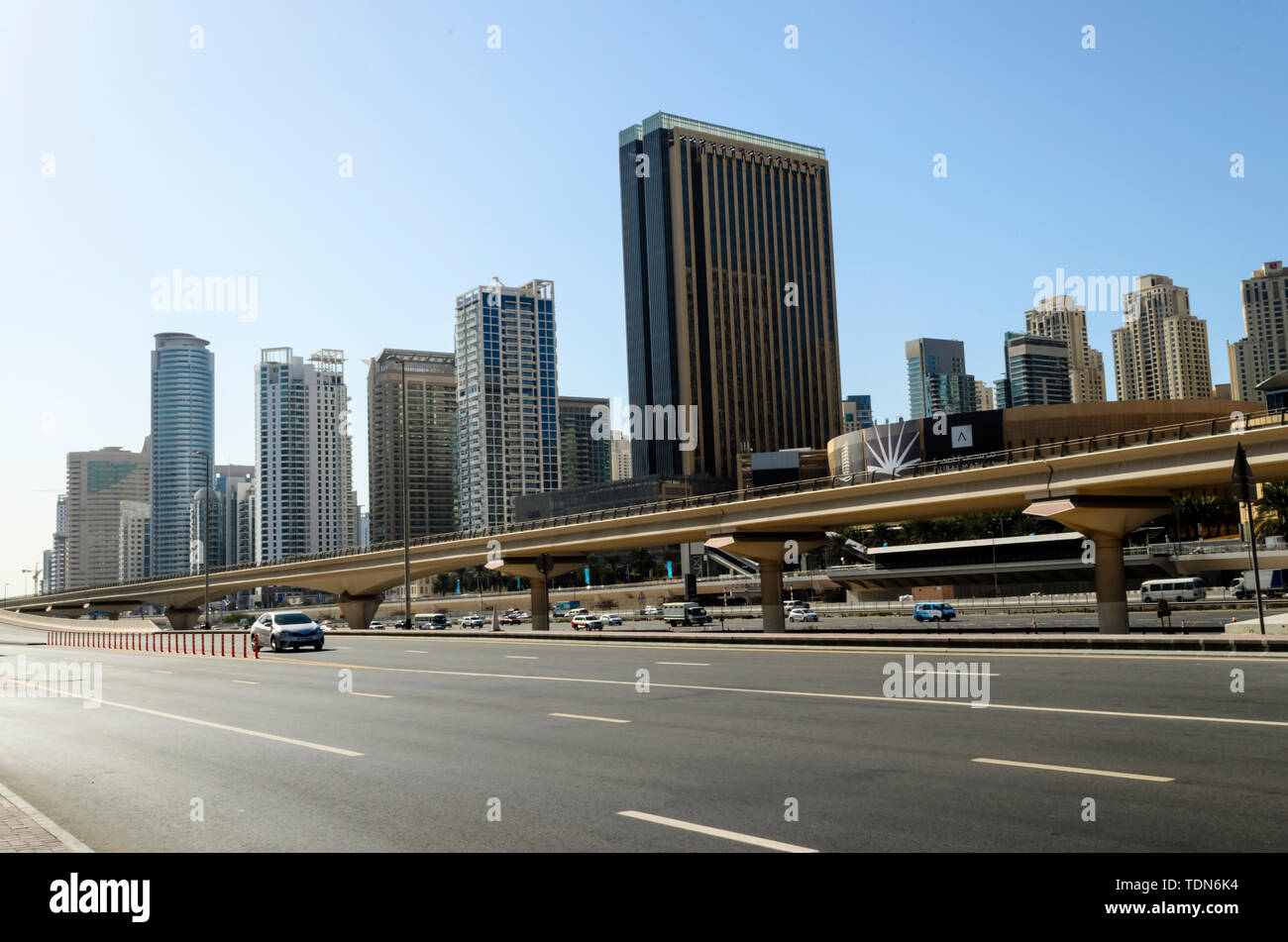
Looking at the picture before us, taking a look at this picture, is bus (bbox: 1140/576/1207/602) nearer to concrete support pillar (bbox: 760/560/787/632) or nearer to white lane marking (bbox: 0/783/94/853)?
concrete support pillar (bbox: 760/560/787/632)

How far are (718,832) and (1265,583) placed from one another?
3117 inches

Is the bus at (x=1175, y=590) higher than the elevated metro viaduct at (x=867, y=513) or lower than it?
A: lower

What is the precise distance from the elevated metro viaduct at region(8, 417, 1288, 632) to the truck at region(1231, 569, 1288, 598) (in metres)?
31.1

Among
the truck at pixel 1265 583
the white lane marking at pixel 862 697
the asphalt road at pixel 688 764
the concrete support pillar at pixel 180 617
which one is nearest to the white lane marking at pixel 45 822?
the asphalt road at pixel 688 764

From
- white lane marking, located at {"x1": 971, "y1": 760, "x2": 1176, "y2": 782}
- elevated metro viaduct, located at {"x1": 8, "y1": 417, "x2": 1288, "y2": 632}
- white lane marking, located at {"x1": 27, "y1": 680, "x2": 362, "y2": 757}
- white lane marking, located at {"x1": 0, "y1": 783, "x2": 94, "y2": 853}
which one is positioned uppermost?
elevated metro viaduct, located at {"x1": 8, "y1": 417, "x2": 1288, "y2": 632}

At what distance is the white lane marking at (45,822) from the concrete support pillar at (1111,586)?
36026 mm

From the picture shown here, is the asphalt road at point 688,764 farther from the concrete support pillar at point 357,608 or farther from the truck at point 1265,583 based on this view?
the concrete support pillar at point 357,608

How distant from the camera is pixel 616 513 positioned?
6134cm

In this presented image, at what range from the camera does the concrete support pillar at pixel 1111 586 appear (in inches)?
1516

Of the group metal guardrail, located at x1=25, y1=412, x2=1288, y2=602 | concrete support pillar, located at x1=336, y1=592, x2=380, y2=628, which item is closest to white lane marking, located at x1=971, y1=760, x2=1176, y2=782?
metal guardrail, located at x1=25, y1=412, x2=1288, y2=602

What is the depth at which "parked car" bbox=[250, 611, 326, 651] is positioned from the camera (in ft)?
124
